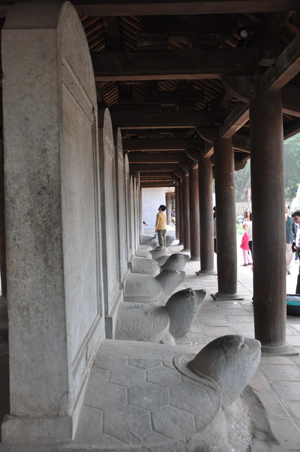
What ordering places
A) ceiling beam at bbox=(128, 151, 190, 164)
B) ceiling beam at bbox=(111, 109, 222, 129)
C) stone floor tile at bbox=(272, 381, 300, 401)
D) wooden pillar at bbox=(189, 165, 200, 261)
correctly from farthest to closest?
wooden pillar at bbox=(189, 165, 200, 261), ceiling beam at bbox=(128, 151, 190, 164), ceiling beam at bbox=(111, 109, 222, 129), stone floor tile at bbox=(272, 381, 300, 401)

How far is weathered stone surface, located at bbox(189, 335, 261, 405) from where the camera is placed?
2920mm

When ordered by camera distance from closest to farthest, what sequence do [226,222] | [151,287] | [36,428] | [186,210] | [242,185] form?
[36,428], [151,287], [226,222], [186,210], [242,185]

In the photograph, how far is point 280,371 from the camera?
4.27m

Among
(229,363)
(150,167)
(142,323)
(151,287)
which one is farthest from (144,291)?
(150,167)

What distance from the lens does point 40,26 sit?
235 centimetres

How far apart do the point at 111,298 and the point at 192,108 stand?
4.16 meters

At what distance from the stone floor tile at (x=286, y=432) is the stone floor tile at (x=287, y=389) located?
473 millimetres

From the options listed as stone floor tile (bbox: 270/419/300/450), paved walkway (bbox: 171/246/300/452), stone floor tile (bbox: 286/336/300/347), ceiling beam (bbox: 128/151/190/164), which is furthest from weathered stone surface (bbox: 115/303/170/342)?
ceiling beam (bbox: 128/151/190/164)

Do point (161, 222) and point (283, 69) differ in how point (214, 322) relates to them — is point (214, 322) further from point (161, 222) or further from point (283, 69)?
point (161, 222)

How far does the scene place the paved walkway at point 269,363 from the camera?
3115 millimetres

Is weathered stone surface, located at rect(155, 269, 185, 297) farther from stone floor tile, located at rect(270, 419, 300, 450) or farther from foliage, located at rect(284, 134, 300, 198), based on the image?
foliage, located at rect(284, 134, 300, 198)

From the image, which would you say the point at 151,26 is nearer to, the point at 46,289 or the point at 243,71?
the point at 243,71

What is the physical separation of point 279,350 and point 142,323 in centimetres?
173

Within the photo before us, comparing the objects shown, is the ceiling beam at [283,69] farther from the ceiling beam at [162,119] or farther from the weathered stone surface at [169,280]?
the weathered stone surface at [169,280]
